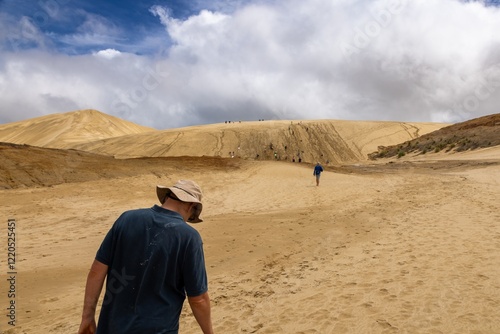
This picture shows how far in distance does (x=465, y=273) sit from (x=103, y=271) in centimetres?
588

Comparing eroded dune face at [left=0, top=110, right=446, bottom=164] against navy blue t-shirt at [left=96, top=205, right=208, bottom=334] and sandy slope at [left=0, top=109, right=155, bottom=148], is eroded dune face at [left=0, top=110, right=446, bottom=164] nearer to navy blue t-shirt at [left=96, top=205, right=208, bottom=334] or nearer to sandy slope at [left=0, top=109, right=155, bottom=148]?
sandy slope at [left=0, top=109, right=155, bottom=148]

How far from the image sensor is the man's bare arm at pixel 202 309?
249 cm

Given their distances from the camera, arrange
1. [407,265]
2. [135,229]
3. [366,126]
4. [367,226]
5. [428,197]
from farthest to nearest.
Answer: [366,126] < [428,197] < [367,226] < [407,265] < [135,229]

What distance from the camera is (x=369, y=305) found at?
5.26 metres

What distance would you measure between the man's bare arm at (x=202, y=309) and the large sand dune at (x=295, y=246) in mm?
2479

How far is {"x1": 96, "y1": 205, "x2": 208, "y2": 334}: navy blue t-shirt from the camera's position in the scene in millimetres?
2418

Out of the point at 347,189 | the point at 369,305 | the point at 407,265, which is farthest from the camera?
the point at 347,189

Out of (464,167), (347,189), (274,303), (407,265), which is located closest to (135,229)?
(274,303)

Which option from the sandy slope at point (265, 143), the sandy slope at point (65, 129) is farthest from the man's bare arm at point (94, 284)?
the sandy slope at point (65, 129)

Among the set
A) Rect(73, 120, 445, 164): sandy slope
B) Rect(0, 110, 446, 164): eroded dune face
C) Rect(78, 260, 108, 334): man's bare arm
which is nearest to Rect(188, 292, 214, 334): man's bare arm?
Rect(78, 260, 108, 334): man's bare arm

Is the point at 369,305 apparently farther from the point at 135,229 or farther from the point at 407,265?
the point at 135,229

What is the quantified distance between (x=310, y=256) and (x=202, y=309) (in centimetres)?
596

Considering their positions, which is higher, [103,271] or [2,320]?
[103,271]

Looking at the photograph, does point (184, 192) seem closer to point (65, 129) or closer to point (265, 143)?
point (265, 143)
